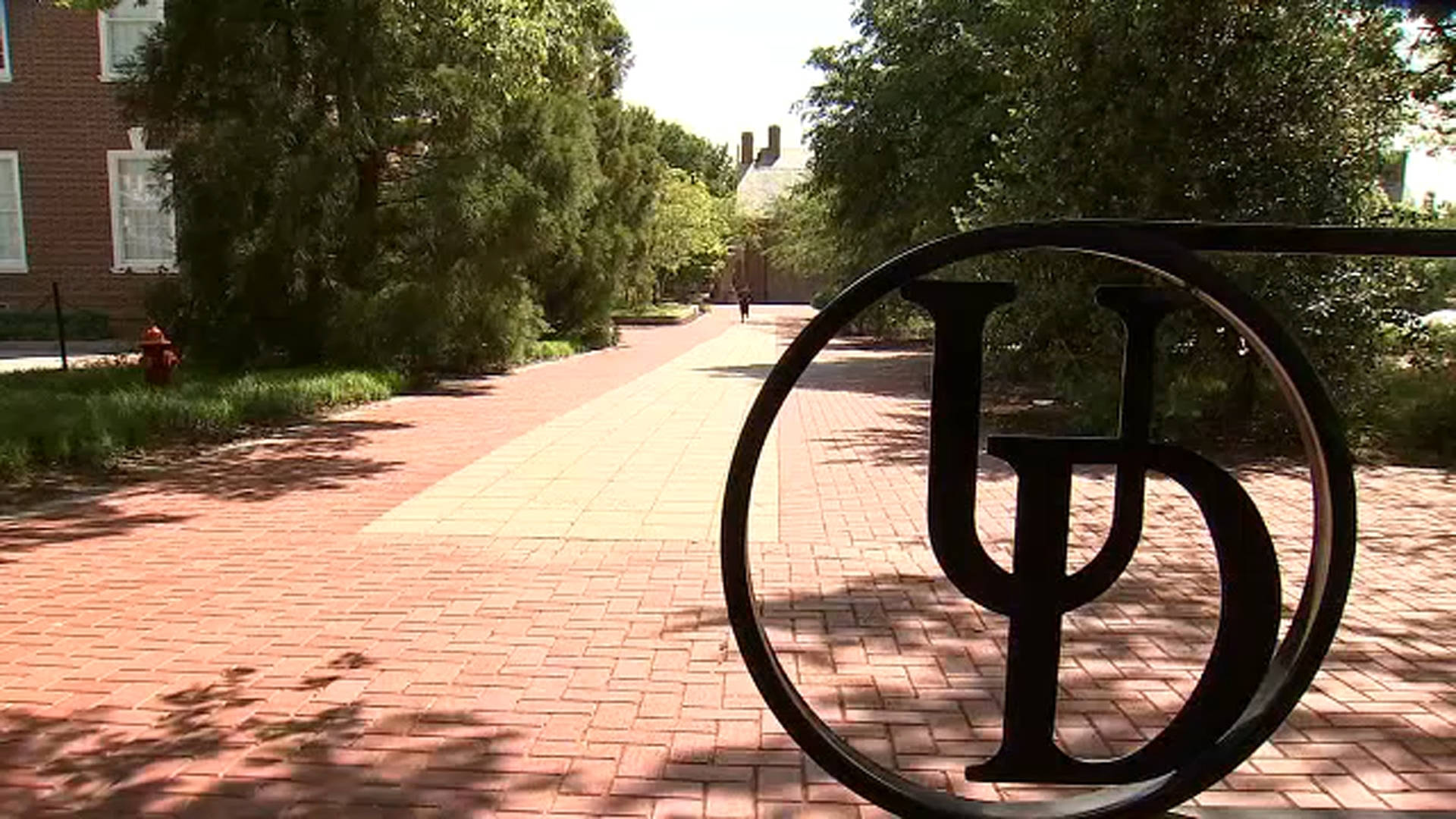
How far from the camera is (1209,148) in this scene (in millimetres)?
8820

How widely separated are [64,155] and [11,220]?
6.95 feet

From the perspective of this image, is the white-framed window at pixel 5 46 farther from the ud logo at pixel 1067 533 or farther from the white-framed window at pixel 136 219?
the ud logo at pixel 1067 533

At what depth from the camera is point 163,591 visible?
4.77m

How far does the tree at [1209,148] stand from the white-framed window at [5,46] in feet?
72.8

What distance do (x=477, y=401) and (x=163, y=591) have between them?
8315 mm

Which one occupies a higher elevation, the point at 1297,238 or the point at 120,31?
the point at 120,31

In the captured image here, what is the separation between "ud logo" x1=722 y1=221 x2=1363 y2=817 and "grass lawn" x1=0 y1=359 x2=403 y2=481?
726 cm

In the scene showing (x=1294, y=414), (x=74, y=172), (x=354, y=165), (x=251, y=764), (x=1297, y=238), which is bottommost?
(x=251, y=764)

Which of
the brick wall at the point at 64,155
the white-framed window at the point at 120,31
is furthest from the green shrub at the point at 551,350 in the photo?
the white-framed window at the point at 120,31

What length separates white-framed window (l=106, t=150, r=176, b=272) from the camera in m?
22.5

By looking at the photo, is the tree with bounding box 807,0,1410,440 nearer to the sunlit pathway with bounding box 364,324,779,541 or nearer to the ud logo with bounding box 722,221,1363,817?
the sunlit pathway with bounding box 364,324,779,541

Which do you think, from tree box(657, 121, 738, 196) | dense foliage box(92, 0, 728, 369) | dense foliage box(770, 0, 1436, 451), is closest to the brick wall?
dense foliage box(92, 0, 728, 369)

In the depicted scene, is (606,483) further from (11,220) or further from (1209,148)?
(11,220)

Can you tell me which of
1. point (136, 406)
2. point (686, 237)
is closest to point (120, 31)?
point (136, 406)
